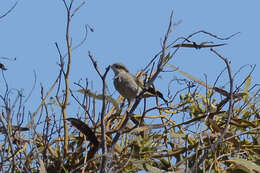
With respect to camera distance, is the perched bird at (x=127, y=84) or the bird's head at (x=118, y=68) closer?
the perched bird at (x=127, y=84)

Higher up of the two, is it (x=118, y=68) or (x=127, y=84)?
(x=118, y=68)

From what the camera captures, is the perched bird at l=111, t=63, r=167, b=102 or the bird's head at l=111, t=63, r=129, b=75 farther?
the bird's head at l=111, t=63, r=129, b=75

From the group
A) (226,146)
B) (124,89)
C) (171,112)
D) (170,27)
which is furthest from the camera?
(124,89)

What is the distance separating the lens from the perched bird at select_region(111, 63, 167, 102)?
332 cm

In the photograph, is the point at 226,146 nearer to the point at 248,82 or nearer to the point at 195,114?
the point at 195,114

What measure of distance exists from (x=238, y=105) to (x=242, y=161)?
55cm

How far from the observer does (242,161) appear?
8.55ft

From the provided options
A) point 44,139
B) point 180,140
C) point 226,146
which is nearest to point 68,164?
point 44,139

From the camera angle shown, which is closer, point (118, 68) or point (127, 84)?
point (127, 84)

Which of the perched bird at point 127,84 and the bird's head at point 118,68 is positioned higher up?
the bird's head at point 118,68

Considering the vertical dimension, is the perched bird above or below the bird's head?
below

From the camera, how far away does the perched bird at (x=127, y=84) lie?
3324 millimetres

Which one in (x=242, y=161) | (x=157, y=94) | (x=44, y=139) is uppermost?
(x=157, y=94)

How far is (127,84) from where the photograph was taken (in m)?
3.68
